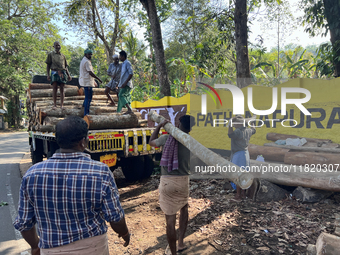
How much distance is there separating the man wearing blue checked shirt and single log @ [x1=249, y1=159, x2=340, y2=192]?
13.0 ft

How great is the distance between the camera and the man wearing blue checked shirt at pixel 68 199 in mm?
1591

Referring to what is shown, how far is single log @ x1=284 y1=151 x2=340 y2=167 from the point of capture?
4.61 meters

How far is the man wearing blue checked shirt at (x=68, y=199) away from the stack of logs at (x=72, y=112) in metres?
3.90

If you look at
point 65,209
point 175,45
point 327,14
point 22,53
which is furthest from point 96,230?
point 22,53

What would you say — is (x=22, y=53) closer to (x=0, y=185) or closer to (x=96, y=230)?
(x=0, y=185)

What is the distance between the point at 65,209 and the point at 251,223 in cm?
315

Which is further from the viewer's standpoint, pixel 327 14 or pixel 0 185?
pixel 0 185

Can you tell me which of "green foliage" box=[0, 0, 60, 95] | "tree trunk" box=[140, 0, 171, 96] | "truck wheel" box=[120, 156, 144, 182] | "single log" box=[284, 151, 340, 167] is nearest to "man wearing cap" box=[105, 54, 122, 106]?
"tree trunk" box=[140, 0, 171, 96]

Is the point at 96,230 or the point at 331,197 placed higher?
the point at 96,230

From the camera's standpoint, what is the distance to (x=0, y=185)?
20.9 feet

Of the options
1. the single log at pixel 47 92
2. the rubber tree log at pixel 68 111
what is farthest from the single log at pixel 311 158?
the single log at pixel 47 92

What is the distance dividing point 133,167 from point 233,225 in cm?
302

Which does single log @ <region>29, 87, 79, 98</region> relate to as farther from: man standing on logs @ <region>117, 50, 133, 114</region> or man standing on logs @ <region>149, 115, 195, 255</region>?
man standing on logs @ <region>149, 115, 195, 255</region>

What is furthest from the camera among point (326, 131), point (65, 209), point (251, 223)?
point (326, 131)
